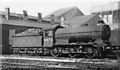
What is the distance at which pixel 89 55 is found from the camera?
17.2 m

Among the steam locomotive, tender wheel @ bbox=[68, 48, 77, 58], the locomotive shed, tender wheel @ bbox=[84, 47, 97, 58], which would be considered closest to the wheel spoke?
the steam locomotive

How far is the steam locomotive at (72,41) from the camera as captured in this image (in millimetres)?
16980

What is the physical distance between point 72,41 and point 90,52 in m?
2.54

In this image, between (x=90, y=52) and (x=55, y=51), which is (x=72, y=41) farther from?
(x=90, y=52)

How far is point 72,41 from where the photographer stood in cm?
1886

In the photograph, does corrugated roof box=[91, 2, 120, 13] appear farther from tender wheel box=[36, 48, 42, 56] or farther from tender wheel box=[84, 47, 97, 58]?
tender wheel box=[84, 47, 97, 58]

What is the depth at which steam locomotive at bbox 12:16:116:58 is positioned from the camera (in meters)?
17.0

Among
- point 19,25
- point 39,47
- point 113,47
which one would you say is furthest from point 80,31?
point 19,25

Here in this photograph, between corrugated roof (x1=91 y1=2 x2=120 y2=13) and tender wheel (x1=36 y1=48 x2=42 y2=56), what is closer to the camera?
tender wheel (x1=36 y1=48 x2=42 y2=56)

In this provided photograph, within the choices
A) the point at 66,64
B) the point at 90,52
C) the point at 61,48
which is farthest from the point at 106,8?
the point at 66,64

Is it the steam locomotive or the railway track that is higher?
the steam locomotive

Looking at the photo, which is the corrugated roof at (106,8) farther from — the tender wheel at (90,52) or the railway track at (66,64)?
the railway track at (66,64)

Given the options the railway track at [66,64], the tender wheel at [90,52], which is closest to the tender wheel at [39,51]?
the tender wheel at [90,52]

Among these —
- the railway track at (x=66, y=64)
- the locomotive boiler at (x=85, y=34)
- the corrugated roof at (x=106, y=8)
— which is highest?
the corrugated roof at (x=106, y=8)
